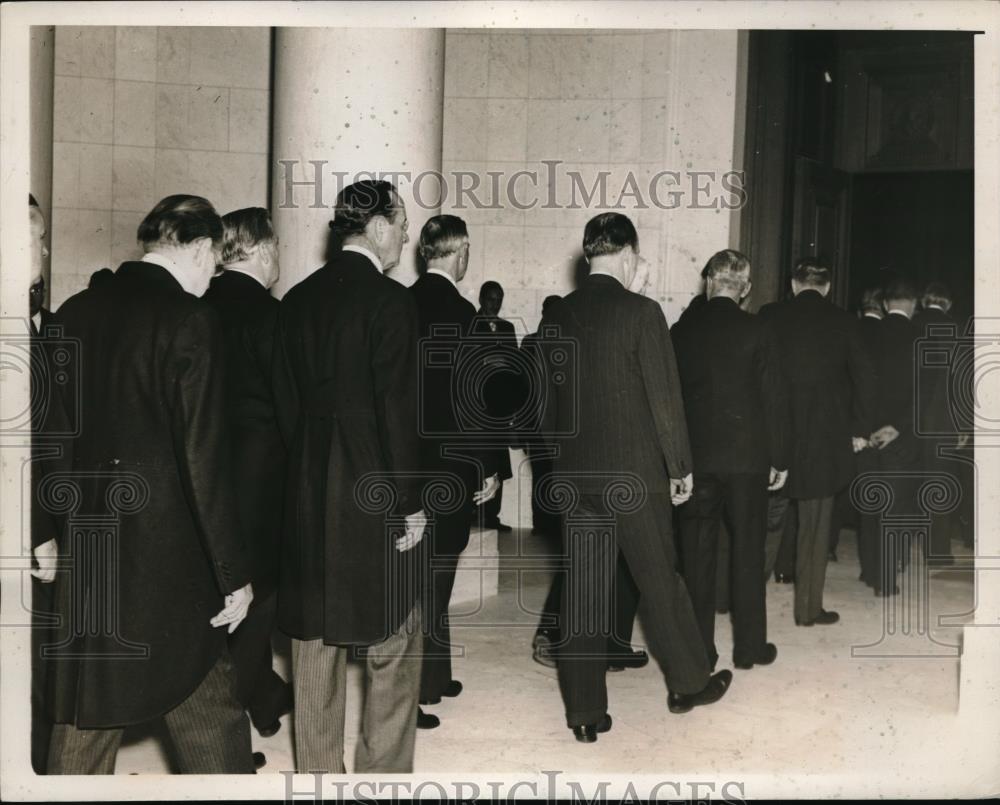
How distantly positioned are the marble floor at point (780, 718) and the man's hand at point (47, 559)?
84 centimetres

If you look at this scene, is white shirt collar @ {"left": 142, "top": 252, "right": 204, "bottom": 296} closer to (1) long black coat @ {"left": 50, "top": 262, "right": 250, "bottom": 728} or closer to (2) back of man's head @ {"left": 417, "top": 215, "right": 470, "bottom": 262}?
(1) long black coat @ {"left": 50, "top": 262, "right": 250, "bottom": 728}

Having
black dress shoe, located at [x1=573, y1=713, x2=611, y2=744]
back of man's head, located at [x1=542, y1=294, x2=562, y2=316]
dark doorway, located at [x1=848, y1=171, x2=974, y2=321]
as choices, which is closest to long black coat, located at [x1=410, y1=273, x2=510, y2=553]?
back of man's head, located at [x1=542, y1=294, x2=562, y2=316]

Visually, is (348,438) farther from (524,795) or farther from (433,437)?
(524,795)

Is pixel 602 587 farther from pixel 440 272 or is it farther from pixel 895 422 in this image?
pixel 895 422

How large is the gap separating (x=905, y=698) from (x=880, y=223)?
3239mm

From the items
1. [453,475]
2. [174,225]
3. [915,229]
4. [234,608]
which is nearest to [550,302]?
[453,475]

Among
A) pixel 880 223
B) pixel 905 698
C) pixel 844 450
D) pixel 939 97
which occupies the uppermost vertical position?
pixel 939 97

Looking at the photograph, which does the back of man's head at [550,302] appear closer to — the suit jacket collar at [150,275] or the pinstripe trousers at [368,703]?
the pinstripe trousers at [368,703]

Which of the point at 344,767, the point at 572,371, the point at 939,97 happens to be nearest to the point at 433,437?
the point at 572,371

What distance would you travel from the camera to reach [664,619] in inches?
155

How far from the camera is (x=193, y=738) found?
2975 millimetres

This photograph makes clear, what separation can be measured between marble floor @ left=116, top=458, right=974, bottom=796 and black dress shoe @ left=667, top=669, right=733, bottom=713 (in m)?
0.03

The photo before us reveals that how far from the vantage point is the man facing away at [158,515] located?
9.30ft

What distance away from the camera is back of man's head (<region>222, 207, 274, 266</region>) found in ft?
11.8
